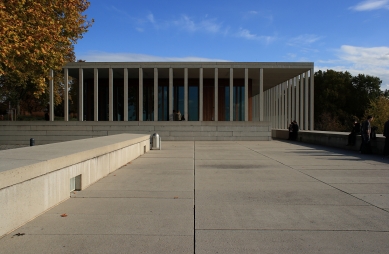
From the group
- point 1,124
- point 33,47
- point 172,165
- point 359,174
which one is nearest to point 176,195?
point 172,165

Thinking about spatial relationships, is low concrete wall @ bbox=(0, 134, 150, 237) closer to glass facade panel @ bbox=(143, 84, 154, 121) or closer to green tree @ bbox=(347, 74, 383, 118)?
glass facade panel @ bbox=(143, 84, 154, 121)

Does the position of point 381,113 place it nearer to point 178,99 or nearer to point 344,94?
point 344,94

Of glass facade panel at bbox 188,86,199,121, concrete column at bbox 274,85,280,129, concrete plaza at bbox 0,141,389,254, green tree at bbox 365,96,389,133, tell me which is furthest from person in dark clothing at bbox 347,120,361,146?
green tree at bbox 365,96,389,133

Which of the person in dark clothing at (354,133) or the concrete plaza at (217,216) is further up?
the person in dark clothing at (354,133)

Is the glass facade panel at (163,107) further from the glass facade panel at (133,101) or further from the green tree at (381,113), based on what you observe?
the green tree at (381,113)

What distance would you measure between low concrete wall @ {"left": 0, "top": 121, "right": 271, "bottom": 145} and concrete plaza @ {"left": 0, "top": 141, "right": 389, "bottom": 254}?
55.8 ft

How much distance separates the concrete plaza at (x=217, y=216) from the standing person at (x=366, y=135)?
19.4ft

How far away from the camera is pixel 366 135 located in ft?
50.6

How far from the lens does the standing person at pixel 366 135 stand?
15.3 m

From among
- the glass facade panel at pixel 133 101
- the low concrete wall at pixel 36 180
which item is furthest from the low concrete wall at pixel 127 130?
the low concrete wall at pixel 36 180

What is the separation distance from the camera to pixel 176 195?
733 cm

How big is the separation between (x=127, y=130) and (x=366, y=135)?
17.0 metres

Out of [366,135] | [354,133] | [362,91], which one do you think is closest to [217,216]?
[366,135]

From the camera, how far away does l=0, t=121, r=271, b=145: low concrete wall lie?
2669 centimetres
